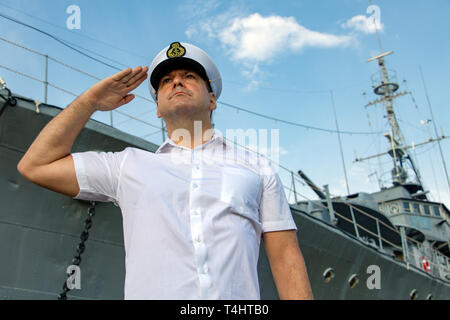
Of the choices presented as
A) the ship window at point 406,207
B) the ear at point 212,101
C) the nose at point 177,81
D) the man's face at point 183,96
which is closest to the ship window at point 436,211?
the ship window at point 406,207

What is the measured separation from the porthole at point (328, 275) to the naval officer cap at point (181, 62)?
20.6 ft

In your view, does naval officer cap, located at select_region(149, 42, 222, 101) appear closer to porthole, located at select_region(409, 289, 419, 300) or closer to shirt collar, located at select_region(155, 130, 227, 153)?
shirt collar, located at select_region(155, 130, 227, 153)

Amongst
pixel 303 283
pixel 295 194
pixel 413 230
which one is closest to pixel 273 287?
pixel 295 194

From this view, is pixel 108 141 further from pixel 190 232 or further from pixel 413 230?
pixel 413 230

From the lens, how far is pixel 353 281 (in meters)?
8.04

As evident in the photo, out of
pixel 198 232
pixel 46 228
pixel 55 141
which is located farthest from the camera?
pixel 46 228

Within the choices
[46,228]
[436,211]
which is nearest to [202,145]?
[46,228]

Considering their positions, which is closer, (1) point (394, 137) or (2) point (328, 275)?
(2) point (328, 275)

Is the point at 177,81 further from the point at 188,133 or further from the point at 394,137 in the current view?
the point at 394,137

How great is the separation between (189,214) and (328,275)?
6.64 metres

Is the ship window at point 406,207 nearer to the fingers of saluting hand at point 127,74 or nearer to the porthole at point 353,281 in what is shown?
the porthole at point 353,281

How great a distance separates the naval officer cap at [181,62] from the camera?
169 centimetres

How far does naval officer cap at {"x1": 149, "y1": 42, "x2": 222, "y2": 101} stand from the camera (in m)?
1.69
